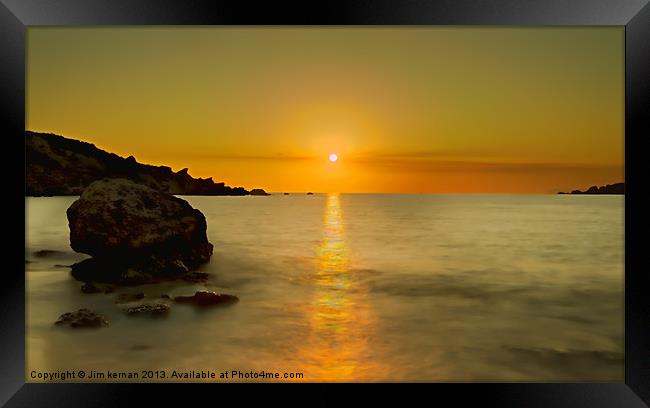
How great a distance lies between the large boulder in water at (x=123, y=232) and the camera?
4.45 m

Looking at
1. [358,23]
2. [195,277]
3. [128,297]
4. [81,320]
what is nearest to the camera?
[358,23]

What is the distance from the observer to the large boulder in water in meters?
4.45

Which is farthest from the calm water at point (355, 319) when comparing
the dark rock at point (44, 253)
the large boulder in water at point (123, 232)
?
the large boulder in water at point (123, 232)

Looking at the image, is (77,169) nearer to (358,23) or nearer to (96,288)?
(96,288)

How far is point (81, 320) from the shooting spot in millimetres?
3855

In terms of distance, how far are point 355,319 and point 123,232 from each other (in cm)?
209

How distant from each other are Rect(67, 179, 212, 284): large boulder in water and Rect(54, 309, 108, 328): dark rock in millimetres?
658

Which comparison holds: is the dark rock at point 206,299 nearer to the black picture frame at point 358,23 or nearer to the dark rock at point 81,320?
the dark rock at point 81,320

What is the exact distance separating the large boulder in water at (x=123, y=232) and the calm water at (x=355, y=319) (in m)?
0.18

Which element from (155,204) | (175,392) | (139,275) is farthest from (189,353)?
(155,204)

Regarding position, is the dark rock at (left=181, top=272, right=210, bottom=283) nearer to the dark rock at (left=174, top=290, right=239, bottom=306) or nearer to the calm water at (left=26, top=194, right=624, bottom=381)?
the calm water at (left=26, top=194, right=624, bottom=381)

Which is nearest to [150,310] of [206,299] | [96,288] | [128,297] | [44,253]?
[128,297]

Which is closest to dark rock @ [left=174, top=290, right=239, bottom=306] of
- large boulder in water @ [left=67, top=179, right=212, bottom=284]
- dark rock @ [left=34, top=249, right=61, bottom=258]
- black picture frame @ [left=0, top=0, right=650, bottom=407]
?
large boulder in water @ [left=67, top=179, right=212, bottom=284]

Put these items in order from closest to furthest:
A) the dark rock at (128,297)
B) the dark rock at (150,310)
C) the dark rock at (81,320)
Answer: the dark rock at (81,320)
the dark rock at (150,310)
the dark rock at (128,297)
